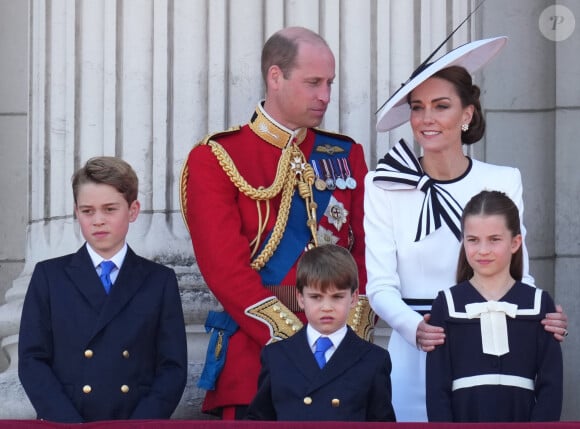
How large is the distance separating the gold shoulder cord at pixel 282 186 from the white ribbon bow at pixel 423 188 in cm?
37

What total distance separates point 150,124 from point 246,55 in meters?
0.47

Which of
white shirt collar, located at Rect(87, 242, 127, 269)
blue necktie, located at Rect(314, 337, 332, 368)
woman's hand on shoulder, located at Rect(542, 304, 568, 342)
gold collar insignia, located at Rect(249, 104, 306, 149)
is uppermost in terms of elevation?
gold collar insignia, located at Rect(249, 104, 306, 149)

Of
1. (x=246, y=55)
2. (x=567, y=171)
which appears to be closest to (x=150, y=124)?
(x=246, y=55)

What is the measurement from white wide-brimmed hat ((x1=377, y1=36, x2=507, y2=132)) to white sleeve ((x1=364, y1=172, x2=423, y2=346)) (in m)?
0.29

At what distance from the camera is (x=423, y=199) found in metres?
5.30

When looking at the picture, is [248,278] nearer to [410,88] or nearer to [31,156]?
[410,88]

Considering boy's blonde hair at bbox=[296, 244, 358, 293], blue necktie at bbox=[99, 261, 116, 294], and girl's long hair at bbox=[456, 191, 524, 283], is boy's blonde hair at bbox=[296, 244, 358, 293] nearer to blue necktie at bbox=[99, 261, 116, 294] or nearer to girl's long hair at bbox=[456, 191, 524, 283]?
girl's long hair at bbox=[456, 191, 524, 283]

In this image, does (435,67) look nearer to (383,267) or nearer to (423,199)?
(423,199)

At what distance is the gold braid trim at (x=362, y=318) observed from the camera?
5.42m

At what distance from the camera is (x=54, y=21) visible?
21.5 ft

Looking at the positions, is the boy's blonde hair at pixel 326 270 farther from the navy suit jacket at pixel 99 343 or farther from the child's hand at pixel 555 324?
the child's hand at pixel 555 324

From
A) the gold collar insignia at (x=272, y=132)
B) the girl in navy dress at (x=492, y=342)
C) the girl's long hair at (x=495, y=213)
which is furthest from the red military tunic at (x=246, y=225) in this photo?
the girl in navy dress at (x=492, y=342)

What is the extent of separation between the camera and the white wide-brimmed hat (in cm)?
527

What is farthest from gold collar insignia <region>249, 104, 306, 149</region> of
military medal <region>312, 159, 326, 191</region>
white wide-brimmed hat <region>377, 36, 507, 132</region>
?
white wide-brimmed hat <region>377, 36, 507, 132</region>
